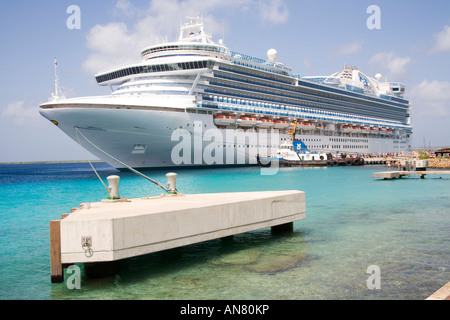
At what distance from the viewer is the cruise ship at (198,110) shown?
37.7 metres

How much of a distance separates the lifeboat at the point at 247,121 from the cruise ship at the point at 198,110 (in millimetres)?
165

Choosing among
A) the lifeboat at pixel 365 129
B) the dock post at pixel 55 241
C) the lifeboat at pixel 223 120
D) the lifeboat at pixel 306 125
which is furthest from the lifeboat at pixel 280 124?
the dock post at pixel 55 241

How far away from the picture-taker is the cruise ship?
37719mm

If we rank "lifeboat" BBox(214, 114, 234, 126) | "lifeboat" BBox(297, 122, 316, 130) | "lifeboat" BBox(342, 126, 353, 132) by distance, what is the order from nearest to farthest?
"lifeboat" BBox(214, 114, 234, 126) < "lifeboat" BBox(297, 122, 316, 130) < "lifeboat" BBox(342, 126, 353, 132)

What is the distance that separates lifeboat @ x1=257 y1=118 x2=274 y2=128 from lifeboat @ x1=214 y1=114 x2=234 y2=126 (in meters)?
5.90

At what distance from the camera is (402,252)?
10.1 meters

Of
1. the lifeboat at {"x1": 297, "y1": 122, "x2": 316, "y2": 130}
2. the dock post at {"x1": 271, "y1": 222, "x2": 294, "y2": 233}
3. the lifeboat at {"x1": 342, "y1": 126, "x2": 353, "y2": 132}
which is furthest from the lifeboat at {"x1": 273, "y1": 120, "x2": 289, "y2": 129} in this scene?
the dock post at {"x1": 271, "y1": 222, "x2": 294, "y2": 233}

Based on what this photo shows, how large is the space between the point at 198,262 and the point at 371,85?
90791 mm

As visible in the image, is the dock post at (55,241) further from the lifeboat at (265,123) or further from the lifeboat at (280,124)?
the lifeboat at (280,124)

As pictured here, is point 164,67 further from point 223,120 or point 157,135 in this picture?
point 223,120

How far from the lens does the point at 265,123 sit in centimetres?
5544

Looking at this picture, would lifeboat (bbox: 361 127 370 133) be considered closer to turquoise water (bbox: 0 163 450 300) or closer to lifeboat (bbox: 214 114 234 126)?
lifeboat (bbox: 214 114 234 126)

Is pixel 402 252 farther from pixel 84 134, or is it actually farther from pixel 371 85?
pixel 371 85
